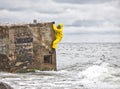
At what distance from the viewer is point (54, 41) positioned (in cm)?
1844

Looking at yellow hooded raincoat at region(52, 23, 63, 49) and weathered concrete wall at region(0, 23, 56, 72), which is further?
yellow hooded raincoat at region(52, 23, 63, 49)

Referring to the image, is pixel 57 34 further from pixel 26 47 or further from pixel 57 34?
pixel 26 47

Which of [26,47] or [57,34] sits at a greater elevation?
[57,34]

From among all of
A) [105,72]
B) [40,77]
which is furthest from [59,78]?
[105,72]

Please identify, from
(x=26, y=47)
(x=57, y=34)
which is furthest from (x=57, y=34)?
(x=26, y=47)

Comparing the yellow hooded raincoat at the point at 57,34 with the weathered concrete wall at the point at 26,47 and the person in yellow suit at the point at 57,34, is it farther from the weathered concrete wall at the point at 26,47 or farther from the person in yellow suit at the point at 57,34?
the weathered concrete wall at the point at 26,47

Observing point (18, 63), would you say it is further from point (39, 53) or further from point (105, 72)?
point (105, 72)

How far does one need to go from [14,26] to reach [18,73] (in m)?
1.96

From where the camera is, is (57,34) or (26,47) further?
(57,34)

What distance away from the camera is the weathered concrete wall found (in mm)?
17328

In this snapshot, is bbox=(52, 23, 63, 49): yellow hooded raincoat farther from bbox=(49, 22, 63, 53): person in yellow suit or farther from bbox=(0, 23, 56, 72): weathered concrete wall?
bbox=(0, 23, 56, 72): weathered concrete wall

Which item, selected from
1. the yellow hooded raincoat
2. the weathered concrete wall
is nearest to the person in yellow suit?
the yellow hooded raincoat

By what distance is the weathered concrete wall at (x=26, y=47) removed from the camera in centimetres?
1733

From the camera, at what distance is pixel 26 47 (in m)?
17.6
